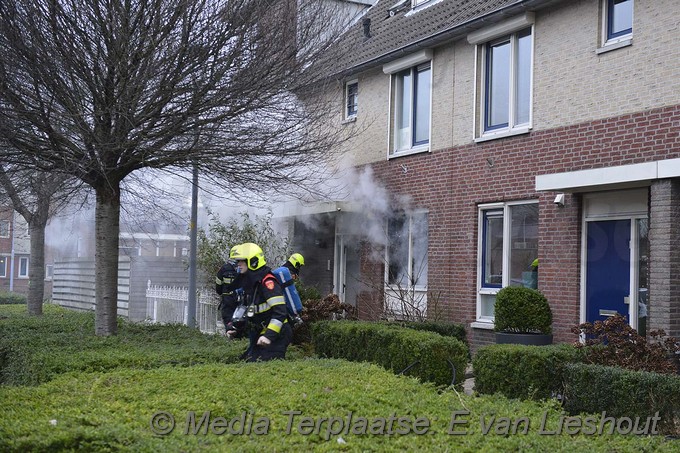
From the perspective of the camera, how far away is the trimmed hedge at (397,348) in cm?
945

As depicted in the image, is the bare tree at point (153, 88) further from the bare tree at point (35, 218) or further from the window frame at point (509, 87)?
the bare tree at point (35, 218)

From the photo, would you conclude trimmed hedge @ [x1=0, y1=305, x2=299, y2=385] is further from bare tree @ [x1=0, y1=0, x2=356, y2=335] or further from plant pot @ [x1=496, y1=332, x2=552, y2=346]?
plant pot @ [x1=496, y1=332, x2=552, y2=346]

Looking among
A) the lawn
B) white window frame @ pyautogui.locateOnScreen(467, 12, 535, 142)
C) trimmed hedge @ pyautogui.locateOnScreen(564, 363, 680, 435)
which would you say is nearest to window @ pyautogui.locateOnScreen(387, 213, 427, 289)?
white window frame @ pyautogui.locateOnScreen(467, 12, 535, 142)

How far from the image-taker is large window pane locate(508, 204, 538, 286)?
13.4 m

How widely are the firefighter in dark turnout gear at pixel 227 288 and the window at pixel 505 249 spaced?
5.18 meters

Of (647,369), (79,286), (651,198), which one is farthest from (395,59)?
(79,286)

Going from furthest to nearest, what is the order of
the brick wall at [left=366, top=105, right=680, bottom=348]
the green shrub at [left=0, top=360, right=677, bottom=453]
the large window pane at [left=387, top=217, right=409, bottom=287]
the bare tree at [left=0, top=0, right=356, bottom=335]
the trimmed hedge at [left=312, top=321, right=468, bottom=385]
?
1. the large window pane at [left=387, top=217, right=409, bottom=287]
2. the brick wall at [left=366, top=105, right=680, bottom=348]
3. the bare tree at [left=0, top=0, right=356, bottom=335]
4. the trimmed hedge at [left=312, top=321, right=468, bottom=385]
5. the green shrub at [left=0, top=360, right=677, bottom=453]

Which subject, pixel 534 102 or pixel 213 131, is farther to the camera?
pixel 534 102

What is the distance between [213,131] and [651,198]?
18.7 ft

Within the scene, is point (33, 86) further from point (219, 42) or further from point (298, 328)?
point (298, 328)

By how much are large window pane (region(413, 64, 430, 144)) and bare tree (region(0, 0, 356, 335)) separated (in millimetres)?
4629

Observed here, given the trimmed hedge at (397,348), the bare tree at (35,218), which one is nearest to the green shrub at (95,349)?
the trimmed hedge at (397,348)

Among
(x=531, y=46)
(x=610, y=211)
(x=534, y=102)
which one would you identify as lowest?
(x=610, y=211)

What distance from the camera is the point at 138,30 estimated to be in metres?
9.99
